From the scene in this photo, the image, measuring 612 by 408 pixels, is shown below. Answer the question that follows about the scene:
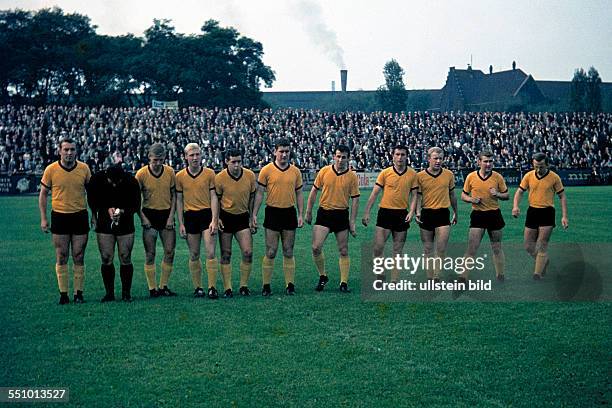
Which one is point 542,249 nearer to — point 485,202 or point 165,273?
point 485,202

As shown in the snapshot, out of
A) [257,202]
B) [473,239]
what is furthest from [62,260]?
[473,239]

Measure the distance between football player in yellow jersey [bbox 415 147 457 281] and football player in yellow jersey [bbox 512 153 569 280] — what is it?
1.28 metres

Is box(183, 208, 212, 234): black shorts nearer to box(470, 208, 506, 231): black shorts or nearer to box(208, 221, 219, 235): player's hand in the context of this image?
box(208, 221, 219, 235): player's hand

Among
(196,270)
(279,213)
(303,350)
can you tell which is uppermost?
(279,213)

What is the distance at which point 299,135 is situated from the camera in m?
43.5

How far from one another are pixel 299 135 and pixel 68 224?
3412 cm

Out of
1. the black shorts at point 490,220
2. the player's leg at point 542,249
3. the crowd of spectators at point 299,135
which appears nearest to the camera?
the black shorts at point 490,220

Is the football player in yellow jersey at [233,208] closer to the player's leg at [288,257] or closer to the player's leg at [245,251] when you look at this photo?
the player's leg at [245,251]

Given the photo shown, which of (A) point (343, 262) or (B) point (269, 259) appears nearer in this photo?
(B) point (269, 259)

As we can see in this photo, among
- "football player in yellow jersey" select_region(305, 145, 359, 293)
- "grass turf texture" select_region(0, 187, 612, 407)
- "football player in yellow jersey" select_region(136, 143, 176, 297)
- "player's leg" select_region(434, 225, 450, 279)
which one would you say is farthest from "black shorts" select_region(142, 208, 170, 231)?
"player's leg" select_region(434, 225, 450, 279)

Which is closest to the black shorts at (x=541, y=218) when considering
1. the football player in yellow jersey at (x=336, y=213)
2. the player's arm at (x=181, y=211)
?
the football player in yellow jersey at (x=336, y=213)

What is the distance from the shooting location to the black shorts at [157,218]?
10375 millimetres

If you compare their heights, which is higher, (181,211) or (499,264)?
(181,211)

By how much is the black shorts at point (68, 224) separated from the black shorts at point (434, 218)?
16.6 ft
